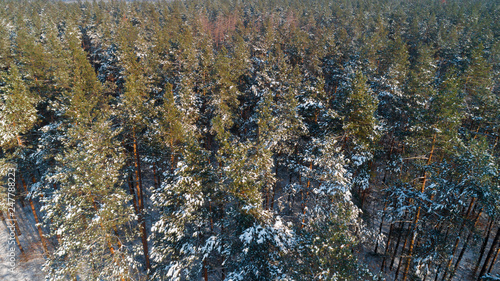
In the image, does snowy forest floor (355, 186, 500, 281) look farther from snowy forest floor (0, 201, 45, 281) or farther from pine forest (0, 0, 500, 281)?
snowy forest floor (0, 201, 45, 281)

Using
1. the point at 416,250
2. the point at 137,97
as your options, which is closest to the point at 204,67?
the point at 137,97

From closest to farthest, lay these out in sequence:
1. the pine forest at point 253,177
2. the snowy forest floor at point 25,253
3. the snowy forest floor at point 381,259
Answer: the pine forest at point 253,177 → the snowy forest floor at point 381,259 → the snowy forest floor at point 25,253

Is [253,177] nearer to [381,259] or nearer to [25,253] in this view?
[381,259]

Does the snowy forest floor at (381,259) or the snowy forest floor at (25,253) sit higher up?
the snowy forest floor at (381,259)

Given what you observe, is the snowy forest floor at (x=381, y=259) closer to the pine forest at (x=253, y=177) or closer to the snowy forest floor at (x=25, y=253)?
the pine forest at (x=253, y=177)

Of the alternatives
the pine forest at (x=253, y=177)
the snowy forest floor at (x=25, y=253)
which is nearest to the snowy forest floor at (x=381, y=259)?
the pine forest at (x=253, y=177)

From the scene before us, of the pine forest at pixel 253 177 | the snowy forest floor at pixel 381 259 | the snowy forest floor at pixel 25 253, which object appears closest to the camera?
the pine forest at pixel 253 177

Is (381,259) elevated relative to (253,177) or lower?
lower

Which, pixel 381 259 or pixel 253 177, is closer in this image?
pixel 253 177

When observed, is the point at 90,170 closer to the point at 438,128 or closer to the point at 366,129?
the point at 366,129

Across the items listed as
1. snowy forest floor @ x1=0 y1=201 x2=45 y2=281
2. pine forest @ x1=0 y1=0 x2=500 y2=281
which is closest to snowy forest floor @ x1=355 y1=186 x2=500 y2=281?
pine forest @ x1=0 y1=0 x2=500 y2=281

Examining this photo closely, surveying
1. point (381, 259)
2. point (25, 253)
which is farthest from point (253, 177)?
point (25, 253)
